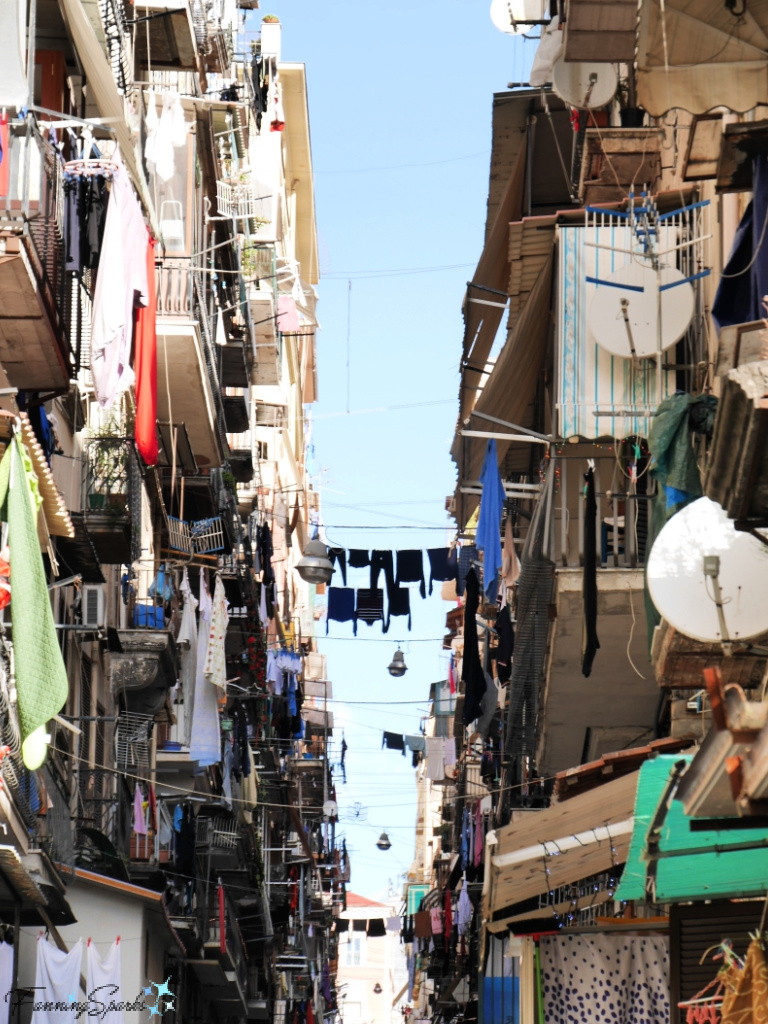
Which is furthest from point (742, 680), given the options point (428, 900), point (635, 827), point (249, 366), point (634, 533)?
point (428, 900)

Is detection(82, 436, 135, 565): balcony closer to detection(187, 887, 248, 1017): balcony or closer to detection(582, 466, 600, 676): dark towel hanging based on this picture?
detection(582, 466, 600, 676): dark towel hanging

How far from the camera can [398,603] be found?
82.2ft

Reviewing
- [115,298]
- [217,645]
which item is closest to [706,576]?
[115,298]

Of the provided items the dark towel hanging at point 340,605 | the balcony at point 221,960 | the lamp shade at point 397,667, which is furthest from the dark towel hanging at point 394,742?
the dark towel hanging at point 340,605

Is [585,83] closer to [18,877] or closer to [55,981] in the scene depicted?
[18,877]

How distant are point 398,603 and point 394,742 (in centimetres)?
1834

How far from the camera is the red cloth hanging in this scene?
48.5 feet

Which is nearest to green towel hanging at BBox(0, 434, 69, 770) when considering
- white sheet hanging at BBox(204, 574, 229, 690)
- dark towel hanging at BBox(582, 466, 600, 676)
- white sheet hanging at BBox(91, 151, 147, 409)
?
white sheet hanging at BBox(91, 151, 147, 409)

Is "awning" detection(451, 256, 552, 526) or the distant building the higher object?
"awning" detection(451, 256, 552, 526)

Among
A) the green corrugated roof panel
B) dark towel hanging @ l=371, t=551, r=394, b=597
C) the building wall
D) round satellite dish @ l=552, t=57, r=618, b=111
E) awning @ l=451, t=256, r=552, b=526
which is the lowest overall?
the building wall

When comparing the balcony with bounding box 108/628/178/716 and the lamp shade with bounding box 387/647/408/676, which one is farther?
the lamp shade with bounding box 387/647/408/676

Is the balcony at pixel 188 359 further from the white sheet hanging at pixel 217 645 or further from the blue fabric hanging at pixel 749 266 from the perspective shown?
the blue fabric hanging at pixel 749 266

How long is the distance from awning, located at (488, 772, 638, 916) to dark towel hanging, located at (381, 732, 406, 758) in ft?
102

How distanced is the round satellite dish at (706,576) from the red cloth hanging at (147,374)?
258 inches
